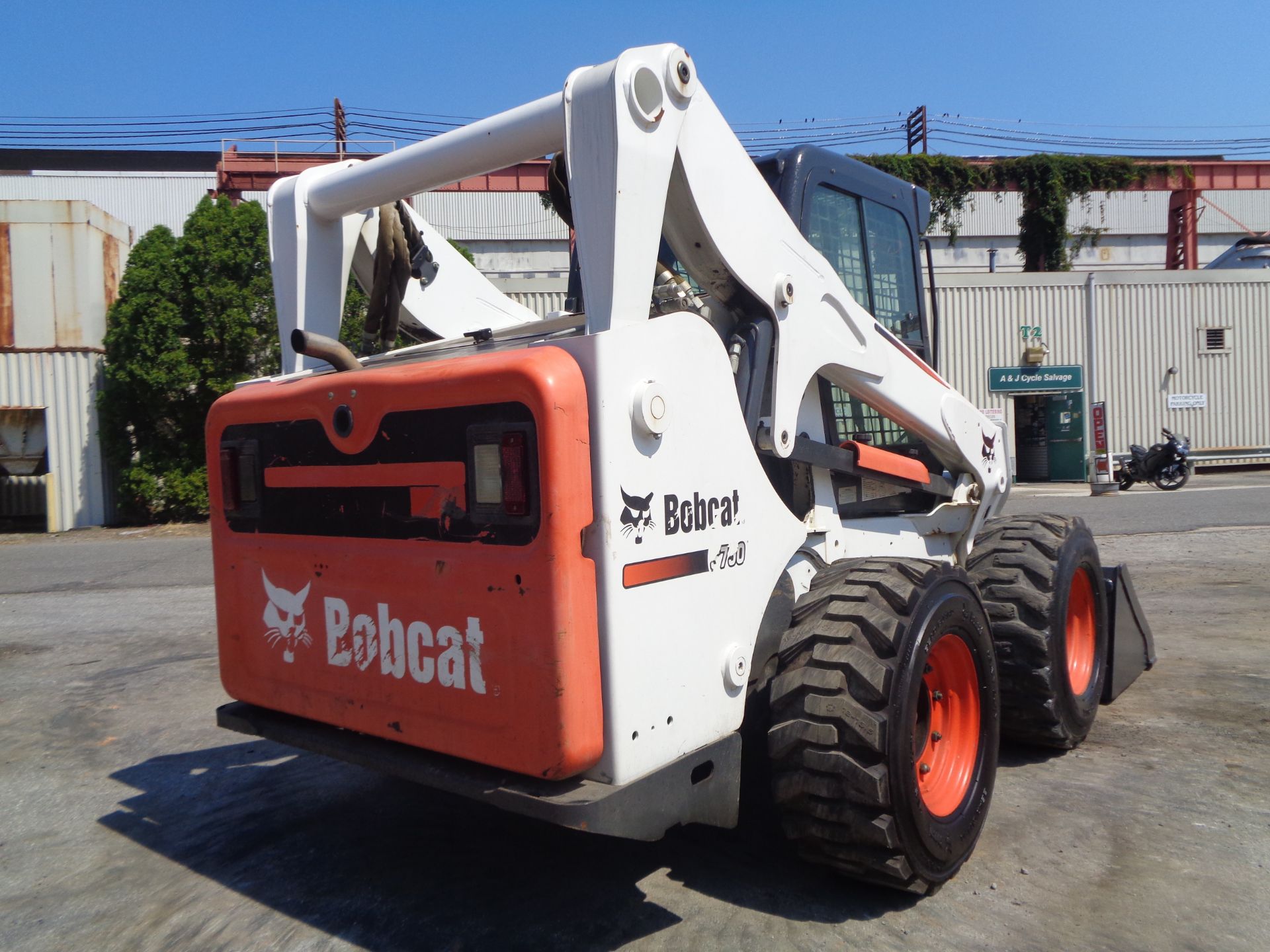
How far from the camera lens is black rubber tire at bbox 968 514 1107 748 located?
438cm

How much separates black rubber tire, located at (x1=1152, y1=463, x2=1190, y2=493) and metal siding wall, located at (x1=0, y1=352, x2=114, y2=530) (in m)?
21.2

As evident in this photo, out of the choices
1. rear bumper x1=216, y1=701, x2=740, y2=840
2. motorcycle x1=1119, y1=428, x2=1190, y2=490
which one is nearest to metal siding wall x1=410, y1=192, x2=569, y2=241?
motorcycle x1=1119, y1=428, x2=1190, y2=490

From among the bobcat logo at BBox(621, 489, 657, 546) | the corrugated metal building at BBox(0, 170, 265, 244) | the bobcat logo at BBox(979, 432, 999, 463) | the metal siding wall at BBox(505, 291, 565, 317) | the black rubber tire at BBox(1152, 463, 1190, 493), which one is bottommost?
the black rubber tire at BBox(1152, 463, 1190, 493)

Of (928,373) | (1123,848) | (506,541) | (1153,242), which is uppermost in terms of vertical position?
(1153,242)

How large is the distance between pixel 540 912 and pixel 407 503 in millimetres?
1356

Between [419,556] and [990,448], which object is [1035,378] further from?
[419,556]

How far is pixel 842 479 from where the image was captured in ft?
12.7

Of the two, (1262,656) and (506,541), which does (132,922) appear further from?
(1262,656)

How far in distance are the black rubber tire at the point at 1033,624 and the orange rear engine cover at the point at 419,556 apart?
8.40 feet

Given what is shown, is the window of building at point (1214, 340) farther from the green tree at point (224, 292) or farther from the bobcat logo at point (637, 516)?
the bobcat logo at point (637, 516)

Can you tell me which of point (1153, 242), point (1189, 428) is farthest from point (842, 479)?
point (1153, 242)

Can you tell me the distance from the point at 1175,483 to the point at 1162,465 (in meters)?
0.52

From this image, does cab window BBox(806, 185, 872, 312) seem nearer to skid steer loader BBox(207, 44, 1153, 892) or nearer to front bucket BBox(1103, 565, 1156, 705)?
skid steer loader BBox(207, 44, 1153, 892)

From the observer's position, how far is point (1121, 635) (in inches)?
207
